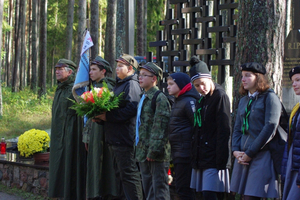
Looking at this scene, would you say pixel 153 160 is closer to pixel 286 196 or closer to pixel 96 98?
pixel 96 98

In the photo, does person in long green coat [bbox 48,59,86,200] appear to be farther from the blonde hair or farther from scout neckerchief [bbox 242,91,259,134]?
the blonde hair

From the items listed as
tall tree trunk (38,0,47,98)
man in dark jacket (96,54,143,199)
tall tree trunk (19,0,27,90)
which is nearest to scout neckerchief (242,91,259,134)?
man in dark jacket (96,54,143,199)

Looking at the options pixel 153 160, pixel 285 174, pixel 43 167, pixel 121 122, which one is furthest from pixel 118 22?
pixel 285 174

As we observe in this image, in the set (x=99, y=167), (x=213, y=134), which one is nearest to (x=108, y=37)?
(x=99, y=167)

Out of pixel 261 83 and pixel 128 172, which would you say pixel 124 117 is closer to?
pixel 128 172

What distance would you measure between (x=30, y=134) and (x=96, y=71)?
2.90 meters

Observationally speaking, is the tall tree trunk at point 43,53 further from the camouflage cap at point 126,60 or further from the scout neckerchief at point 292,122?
the scout neckerchief at point 292,122

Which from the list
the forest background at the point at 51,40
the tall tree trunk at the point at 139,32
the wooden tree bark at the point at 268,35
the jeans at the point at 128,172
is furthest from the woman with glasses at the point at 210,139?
the tall tree trunk at the point at 139,32

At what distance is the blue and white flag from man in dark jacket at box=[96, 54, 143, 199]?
2.64 ft

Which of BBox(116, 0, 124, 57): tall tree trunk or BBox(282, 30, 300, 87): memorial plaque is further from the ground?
BBox(116, 0, 124, 57): tall tree trunk

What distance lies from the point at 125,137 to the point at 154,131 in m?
0.80

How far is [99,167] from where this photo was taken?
21.1 ft

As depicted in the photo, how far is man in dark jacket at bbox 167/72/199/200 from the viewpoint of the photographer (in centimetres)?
512

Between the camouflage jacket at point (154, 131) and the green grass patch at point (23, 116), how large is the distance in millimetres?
9606
